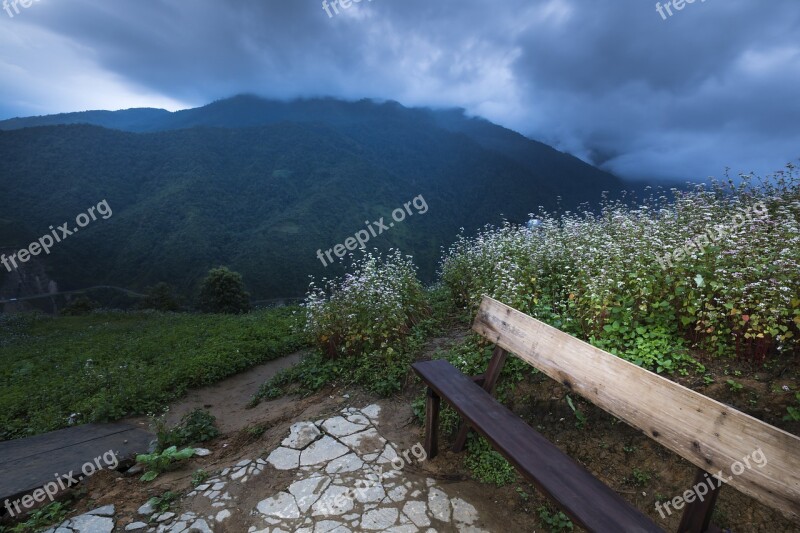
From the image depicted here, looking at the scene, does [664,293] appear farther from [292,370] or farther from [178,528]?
[292,370]

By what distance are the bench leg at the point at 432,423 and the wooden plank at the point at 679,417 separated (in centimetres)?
84

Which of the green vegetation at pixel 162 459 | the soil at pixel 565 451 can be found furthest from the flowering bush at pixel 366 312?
the green vegetation at pixel 162 459

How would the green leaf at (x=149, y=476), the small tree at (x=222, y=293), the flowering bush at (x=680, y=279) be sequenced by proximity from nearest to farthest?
the flowering bush at (x=680, y=279), the green leaf at (x=149, y=476), the small tree at (x=222, y=293)

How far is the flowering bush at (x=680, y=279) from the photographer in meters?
2.85

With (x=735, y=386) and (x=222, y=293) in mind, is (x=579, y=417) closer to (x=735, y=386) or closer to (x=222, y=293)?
(x=735, y=386)

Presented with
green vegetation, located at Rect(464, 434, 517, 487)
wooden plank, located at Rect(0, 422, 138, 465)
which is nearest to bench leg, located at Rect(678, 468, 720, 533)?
green vegetation, located at Rect(464, 434, 517, 487)

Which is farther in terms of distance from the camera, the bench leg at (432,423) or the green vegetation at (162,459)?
the green vegetation at (162,459)

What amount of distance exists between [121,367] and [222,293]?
1233 cm

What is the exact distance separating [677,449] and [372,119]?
369ft

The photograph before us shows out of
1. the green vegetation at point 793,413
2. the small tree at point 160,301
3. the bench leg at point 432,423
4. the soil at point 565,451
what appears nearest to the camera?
the green vegetation at point 793,413

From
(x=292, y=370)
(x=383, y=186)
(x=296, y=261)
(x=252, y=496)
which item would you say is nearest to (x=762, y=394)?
(x=252, y=496)

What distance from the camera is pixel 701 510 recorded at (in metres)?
1.75

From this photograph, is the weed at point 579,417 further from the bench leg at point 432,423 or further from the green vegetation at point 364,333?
the green vegetation at point 364,333

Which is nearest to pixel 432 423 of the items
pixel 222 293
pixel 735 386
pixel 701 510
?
pixel 701 510
